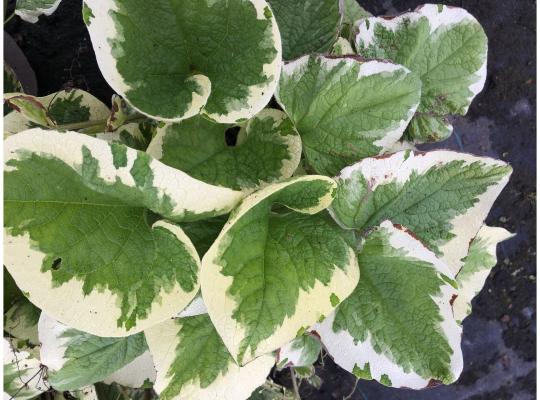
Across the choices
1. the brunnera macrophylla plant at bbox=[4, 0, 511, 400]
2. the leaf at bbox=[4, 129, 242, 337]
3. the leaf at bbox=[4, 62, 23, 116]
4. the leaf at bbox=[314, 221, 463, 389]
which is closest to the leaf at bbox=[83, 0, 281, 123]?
the brunnera macrophylla plant at bbox=[4, 0, 511, 400]

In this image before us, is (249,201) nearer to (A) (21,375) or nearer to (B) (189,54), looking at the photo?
(B) (189,54)

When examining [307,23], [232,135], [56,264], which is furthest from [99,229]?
[307,23]

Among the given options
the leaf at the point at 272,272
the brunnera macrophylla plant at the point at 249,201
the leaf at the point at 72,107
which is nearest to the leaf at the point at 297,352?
the brunnera macrophylla plant at the point at 249,201

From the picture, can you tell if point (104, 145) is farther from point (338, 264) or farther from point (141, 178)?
point (338, 264)

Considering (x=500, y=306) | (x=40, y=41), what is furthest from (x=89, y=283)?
(x=500, y=306)

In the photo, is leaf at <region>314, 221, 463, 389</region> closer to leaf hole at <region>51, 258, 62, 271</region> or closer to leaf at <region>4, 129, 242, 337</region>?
leaf at <region>4, 129, 242, 337</region>

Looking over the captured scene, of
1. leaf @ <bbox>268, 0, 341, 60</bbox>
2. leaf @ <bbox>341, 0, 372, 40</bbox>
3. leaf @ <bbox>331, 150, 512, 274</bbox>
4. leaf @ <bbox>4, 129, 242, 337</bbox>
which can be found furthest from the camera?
leaf @ <bbox>341, 0, 372, 40</bbox>
